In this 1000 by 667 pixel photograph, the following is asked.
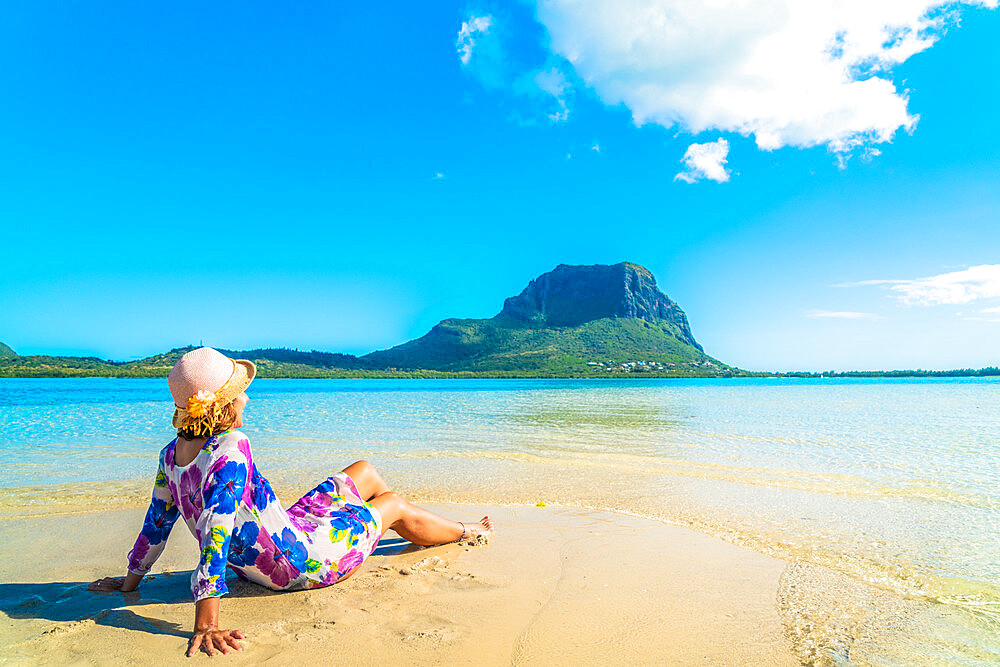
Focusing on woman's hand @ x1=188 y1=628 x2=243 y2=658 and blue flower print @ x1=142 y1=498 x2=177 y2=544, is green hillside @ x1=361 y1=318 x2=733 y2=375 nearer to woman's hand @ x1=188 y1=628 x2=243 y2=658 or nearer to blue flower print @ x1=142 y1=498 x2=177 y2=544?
blue flower print @ x1=142 y1=498 x2=177 y2=544

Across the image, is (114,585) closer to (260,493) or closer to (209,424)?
(260,493)

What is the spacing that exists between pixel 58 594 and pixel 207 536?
7.02 ft

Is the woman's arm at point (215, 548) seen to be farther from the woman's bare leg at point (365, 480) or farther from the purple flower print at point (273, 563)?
the woman's bare leg at point (365, 480)

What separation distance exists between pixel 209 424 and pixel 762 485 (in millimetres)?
8933

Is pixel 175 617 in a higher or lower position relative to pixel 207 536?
lower

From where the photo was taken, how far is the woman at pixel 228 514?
136 inches

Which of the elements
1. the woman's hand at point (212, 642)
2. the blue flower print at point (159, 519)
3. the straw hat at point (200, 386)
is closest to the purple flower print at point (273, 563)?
the woman's hand at point (212, 642)

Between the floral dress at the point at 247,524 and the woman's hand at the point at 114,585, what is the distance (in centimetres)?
15

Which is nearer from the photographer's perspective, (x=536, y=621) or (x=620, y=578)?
(x=536, y=621)

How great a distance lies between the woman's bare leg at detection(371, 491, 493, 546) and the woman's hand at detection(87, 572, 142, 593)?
1.96m

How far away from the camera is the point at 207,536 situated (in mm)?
3461

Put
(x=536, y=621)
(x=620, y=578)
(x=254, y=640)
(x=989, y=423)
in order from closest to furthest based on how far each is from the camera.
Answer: (x=254, y=640) < (x=536, y=621) < (x=620, y=578) < (x=989, y=423)

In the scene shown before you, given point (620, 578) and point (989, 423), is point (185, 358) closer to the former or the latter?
point (620, 578)

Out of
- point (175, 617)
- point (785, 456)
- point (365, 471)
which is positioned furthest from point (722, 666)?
point (785, 456)
